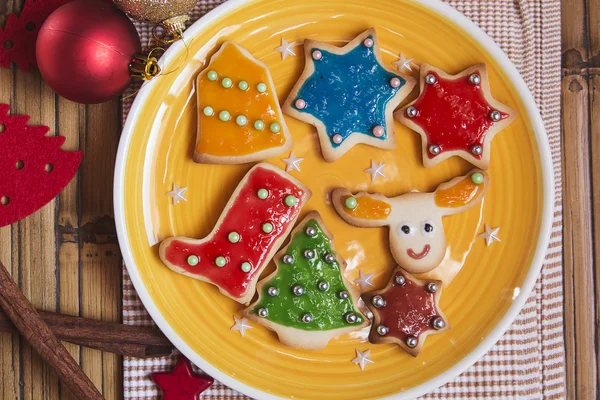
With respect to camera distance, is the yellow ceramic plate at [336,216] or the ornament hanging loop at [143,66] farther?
the yellow ceramic plate at [336,216]

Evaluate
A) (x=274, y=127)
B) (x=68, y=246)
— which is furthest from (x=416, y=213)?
(x=68, y=246)

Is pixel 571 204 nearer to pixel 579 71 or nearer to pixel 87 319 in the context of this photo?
pixel 579 71

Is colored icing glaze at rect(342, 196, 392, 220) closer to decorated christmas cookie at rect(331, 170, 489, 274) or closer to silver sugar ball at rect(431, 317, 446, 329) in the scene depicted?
decorated christmas cookie at rect(331, 170, 489, 274)

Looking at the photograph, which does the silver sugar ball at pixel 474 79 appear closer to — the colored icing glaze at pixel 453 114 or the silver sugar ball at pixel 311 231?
the colored icing glaze at pixel 453 114

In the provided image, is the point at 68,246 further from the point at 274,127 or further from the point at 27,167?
the point at 274,127

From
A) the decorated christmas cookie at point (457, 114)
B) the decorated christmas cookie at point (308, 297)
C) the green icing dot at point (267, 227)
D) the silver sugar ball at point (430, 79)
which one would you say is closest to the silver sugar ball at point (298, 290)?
the decorated christmas cookie at point (308, 297)
